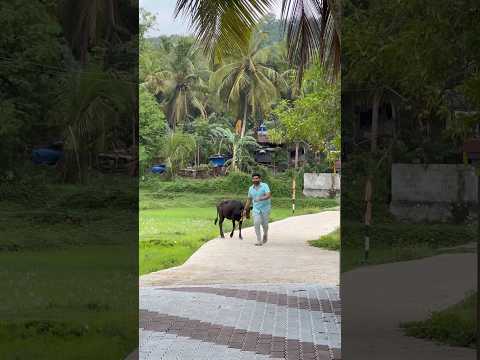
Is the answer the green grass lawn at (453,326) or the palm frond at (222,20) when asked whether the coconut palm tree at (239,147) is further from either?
the green grass lawn at (453,326)

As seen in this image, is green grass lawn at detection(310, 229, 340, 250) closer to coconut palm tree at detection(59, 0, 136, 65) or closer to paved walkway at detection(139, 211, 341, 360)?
paved walkway at detection(139, 211, 341, 360)

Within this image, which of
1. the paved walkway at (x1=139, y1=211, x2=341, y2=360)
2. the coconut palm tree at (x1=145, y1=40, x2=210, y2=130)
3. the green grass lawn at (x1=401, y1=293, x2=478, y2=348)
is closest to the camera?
the green grass lawn at (x1=401, y1=293, x2=478, y2=348)

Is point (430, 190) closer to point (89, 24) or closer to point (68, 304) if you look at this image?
point (68, 304)

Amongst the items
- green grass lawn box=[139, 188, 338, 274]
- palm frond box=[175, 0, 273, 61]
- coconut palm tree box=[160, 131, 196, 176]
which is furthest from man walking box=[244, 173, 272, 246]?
coconut palm tree box=[160, 131, 196, 176]

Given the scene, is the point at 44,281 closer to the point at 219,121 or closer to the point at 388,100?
the point at 388,100

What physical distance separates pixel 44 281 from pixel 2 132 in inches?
36.7

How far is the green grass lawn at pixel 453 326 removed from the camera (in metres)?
5.31

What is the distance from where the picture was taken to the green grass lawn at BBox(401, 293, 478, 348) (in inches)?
209

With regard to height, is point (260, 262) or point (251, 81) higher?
point (251, 81)

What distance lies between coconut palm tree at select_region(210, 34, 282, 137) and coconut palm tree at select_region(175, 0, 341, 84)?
2193 cm

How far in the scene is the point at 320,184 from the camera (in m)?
32.3

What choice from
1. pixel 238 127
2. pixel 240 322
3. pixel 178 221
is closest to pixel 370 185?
pixel 240 322

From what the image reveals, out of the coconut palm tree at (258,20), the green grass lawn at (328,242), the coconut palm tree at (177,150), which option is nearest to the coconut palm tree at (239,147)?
the coconut palm tree at (177,150)

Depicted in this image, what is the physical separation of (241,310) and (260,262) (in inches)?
293
